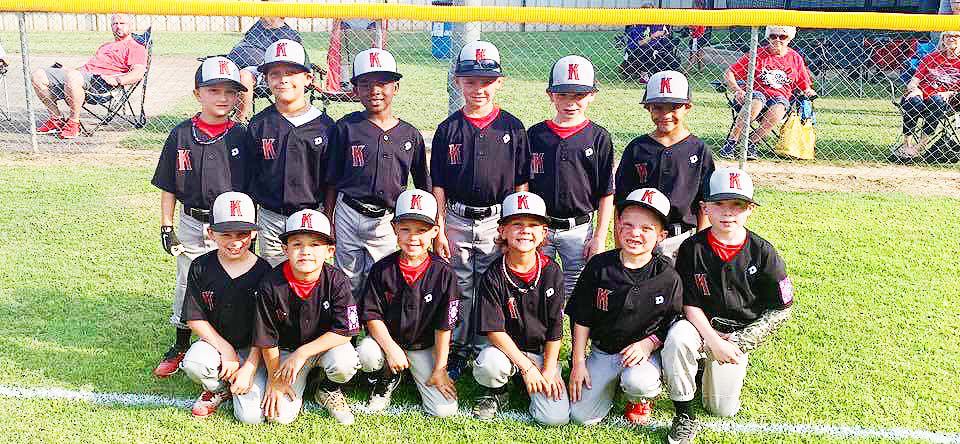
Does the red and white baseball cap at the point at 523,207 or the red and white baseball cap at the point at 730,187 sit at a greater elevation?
the red and white baseball cap at the point at 730,187

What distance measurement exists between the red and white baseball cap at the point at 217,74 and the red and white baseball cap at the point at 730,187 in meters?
2.66

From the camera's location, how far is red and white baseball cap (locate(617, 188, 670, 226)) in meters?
4.36

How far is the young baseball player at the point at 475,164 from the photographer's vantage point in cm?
495

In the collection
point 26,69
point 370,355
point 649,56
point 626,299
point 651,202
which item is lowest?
point 370,355

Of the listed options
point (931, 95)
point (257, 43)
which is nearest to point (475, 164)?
point (257, 43)

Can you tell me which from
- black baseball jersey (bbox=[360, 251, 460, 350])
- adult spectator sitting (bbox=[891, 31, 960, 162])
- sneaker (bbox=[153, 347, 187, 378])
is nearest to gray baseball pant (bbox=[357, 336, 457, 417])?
black baseball jersey (bbox=[360, 251, 460, 350])

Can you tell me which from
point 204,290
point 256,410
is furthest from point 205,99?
point 256,410

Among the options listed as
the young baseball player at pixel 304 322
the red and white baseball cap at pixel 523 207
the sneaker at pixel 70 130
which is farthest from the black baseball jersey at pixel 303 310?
the sneaker at pixel 70 130

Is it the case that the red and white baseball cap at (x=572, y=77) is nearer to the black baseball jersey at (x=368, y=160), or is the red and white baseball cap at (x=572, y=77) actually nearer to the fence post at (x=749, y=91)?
the black baseball jersey at (x=368, y=160)

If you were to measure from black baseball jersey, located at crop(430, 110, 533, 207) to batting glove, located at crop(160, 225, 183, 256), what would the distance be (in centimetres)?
153

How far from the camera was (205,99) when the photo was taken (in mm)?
4883

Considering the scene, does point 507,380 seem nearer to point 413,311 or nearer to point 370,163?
point 413,311

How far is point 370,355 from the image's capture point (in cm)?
436

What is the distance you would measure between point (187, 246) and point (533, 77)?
993 centimetres
